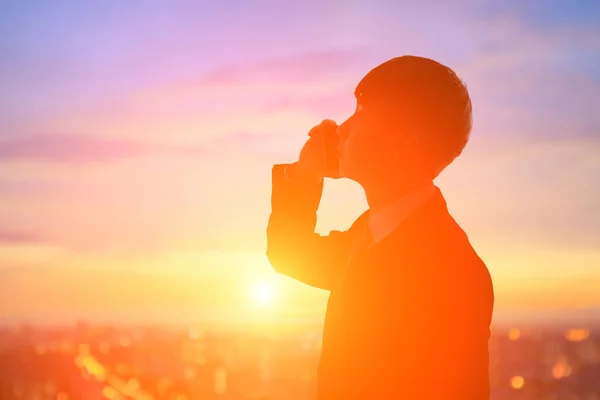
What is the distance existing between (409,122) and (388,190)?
0.28 meters

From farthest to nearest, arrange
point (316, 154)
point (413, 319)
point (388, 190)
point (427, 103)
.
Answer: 1. point (316, 154)
2. point (388, 190)
3. point (427, 103)
4. point (413, 319)

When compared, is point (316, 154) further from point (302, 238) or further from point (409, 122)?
point (409, 122)

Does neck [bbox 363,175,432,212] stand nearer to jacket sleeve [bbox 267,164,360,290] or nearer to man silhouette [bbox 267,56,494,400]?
man silhouette [bbox 267,56,494,400]

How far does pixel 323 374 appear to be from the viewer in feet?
8.19

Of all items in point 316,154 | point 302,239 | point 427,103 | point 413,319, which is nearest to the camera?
point 413,319

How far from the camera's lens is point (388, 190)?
270 cm

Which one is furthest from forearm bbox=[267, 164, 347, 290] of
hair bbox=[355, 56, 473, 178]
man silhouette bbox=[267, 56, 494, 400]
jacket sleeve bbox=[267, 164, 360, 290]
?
hair bbox=[355, 56, 473, 178]

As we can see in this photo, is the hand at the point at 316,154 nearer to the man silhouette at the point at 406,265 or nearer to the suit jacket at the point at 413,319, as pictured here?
the man silhouette at the point at 406,265

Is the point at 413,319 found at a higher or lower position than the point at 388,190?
lower

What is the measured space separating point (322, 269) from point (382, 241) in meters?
0.61

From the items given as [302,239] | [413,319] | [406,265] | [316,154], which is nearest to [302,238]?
[302,239]

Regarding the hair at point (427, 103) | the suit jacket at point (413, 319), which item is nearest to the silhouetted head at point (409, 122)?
the hair at point (427, 103)

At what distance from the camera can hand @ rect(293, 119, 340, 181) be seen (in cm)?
295

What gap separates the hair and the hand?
1.06 feet
